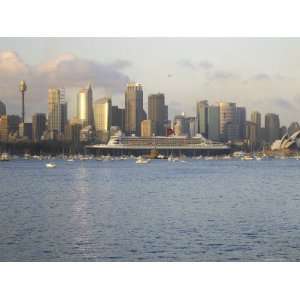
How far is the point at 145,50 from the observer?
6.58 metres

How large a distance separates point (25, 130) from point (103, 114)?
154 cm

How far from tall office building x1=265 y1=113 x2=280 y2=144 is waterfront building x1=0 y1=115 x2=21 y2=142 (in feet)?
12.5

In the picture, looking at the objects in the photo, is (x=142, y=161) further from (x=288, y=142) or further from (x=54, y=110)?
(x=54, y=110)

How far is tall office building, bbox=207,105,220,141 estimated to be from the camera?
9511 mm

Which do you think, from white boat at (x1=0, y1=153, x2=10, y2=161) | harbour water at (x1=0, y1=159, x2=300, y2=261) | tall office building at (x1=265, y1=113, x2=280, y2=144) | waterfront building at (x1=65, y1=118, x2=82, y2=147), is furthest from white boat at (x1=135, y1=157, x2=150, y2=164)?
tall office building at (x1=265, y1=113, x2=280, y2=144)

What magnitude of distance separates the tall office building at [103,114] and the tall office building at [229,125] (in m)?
1.77

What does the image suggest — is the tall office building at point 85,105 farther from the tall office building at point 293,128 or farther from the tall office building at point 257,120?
the tall office building at point 293,128

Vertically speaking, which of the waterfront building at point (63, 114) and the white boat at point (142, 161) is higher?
the waterfront building at point (63, 114)

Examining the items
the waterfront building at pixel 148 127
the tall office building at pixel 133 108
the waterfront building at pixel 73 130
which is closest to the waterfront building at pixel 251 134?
the waterfront building at pixel 148 127

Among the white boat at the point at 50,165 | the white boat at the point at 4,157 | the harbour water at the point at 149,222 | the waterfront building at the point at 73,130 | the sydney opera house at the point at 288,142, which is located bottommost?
the white boat at the point at 50,165

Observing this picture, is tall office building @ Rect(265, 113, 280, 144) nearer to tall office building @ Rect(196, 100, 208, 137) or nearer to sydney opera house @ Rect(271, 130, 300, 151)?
sydney opera house @ Rect(271, 130, 300, 151)

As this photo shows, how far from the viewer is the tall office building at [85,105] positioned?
28.6ft
